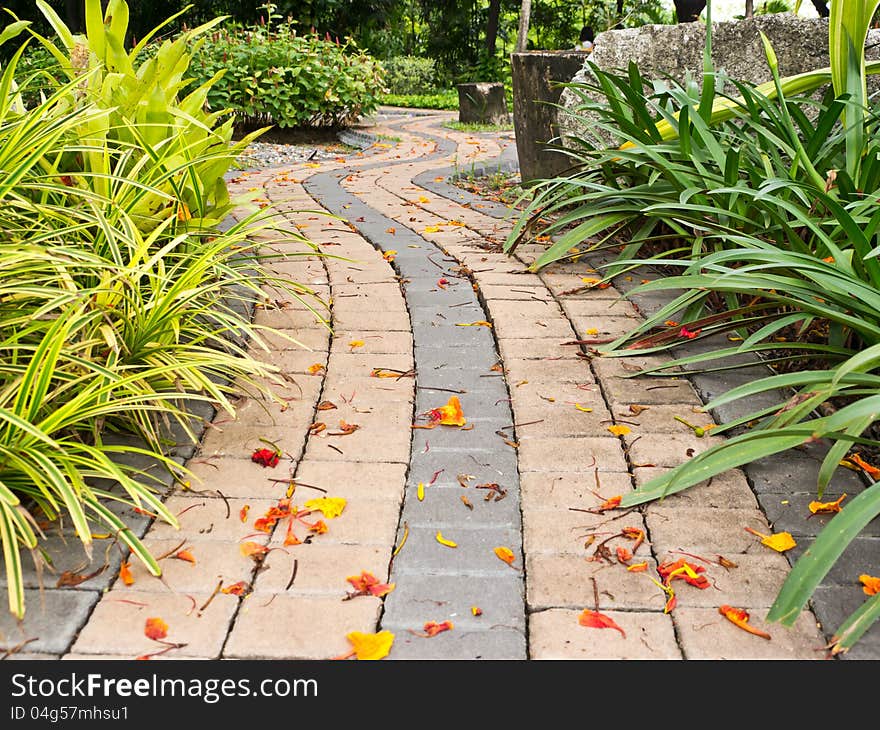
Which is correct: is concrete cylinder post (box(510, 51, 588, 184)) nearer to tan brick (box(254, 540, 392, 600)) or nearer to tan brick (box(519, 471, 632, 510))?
tan brick (box(519, 471, 632, 510))

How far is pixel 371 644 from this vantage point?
1.52m

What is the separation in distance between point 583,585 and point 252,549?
0.66 m

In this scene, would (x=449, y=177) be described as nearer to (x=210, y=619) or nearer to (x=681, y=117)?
(x=681, y=117)

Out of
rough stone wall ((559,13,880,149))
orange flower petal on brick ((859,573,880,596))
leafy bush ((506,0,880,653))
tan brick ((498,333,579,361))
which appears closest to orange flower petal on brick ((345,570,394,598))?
leafy bush ((506,0,880,653))

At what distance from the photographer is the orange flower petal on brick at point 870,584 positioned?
1.66 m

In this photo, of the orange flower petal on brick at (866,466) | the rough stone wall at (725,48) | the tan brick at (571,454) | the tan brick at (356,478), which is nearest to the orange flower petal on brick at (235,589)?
the tan brick at (356,478)

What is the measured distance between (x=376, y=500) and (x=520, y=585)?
16.6 inches

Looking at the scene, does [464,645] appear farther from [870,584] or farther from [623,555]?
[870,584]

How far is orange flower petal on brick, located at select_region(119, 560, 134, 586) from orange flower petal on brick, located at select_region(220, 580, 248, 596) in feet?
0.59

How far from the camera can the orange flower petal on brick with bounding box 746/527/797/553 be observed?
180cm

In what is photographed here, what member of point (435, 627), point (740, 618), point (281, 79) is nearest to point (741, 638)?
point (740, 618)

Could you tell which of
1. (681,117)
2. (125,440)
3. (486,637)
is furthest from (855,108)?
(125,440)

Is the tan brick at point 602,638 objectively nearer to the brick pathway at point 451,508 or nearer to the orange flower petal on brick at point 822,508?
the brick pathway at point 451,508

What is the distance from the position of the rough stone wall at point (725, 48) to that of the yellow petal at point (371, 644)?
323cm
